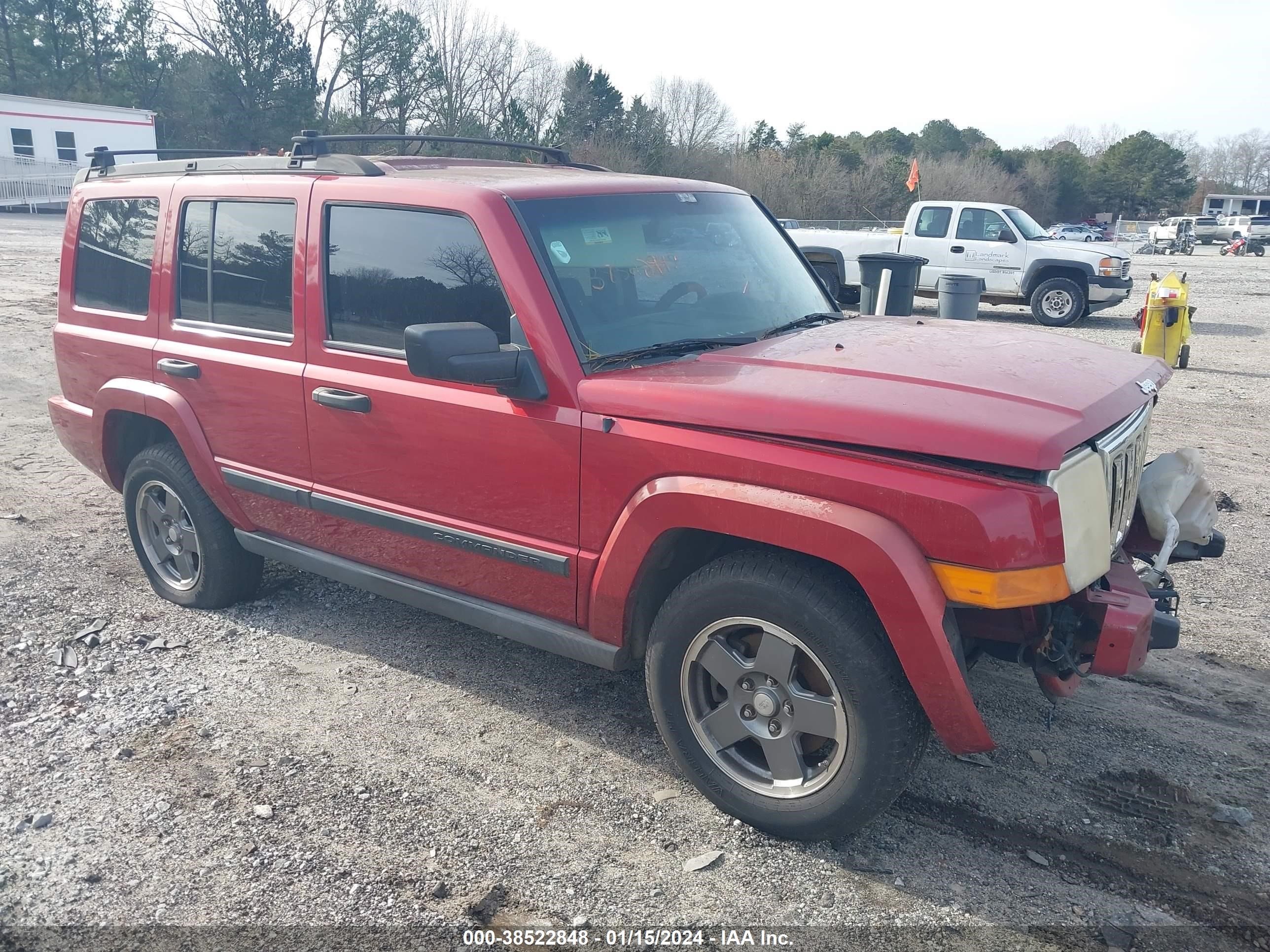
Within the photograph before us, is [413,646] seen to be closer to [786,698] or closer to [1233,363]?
[786,698]

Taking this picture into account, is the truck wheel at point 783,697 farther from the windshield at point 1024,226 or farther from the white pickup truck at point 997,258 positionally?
the windshield at point 1024,226

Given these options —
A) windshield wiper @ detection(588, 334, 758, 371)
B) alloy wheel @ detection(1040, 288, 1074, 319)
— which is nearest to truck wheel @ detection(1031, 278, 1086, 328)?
alloy wheel @ detection(1040, 288, 1074, 319)

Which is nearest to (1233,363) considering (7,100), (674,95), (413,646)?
(413,646)

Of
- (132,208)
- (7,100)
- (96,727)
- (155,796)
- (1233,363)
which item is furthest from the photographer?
(7,100)

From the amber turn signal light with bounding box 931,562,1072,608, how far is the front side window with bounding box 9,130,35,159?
43.3 metres

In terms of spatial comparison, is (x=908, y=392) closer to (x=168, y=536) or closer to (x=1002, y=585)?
(x=1002, y=585)

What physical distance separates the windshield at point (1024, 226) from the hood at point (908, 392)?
13.3 meters

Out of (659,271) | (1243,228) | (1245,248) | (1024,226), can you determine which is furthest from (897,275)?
(1243,228)

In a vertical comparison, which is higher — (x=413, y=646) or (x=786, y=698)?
(x=786, y=698)

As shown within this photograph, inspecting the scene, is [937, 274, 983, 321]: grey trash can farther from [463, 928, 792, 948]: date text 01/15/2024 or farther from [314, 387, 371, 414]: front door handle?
[463, 928, 792, 948]: date text 01/15/2024

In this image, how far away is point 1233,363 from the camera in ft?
39.5

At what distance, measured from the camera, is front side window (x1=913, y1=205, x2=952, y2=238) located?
16.1 meters

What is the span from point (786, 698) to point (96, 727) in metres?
2.70

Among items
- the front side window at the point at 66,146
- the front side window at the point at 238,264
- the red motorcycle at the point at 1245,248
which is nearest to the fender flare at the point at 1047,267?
the front side window at the point at 238,264
